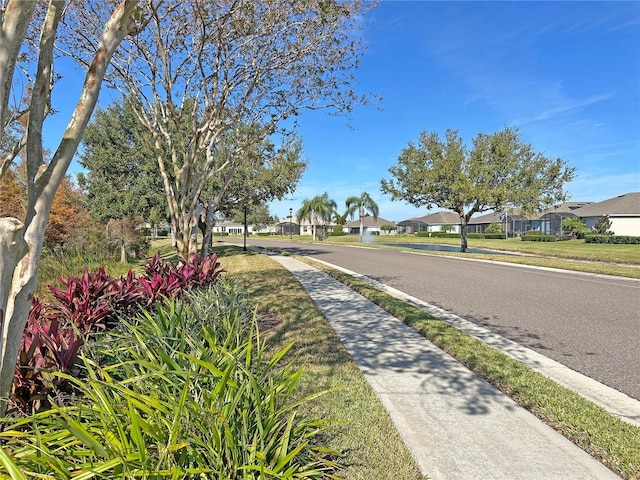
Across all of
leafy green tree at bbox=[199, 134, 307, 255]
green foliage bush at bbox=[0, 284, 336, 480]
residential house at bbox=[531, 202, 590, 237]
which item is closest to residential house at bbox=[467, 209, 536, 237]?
residential house at bbox=[531, 202, 590, 237]

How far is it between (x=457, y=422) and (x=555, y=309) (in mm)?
6526

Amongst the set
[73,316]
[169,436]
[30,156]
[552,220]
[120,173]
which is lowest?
[169,436]

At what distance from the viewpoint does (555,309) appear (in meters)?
8.65

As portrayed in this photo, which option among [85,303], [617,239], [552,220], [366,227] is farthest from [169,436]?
[366,227]

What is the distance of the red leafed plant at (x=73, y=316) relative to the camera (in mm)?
2771

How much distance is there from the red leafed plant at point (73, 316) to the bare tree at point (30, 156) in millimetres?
282

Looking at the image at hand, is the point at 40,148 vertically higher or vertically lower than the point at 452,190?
lower

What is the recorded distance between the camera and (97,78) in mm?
2748

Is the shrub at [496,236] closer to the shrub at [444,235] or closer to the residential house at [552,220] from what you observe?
the residential house at [552,220]

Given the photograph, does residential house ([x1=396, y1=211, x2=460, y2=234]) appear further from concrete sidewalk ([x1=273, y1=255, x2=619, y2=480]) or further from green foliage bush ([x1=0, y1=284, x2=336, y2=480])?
green foliage bush ([x1=0, y1=284, x2=336, y2=480])

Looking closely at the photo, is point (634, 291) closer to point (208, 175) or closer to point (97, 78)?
point (208, 175)

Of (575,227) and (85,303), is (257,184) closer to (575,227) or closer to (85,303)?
(85,303)

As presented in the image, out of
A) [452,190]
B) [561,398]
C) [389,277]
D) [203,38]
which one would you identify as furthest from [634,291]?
[452,190]

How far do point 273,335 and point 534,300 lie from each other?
7124mm
